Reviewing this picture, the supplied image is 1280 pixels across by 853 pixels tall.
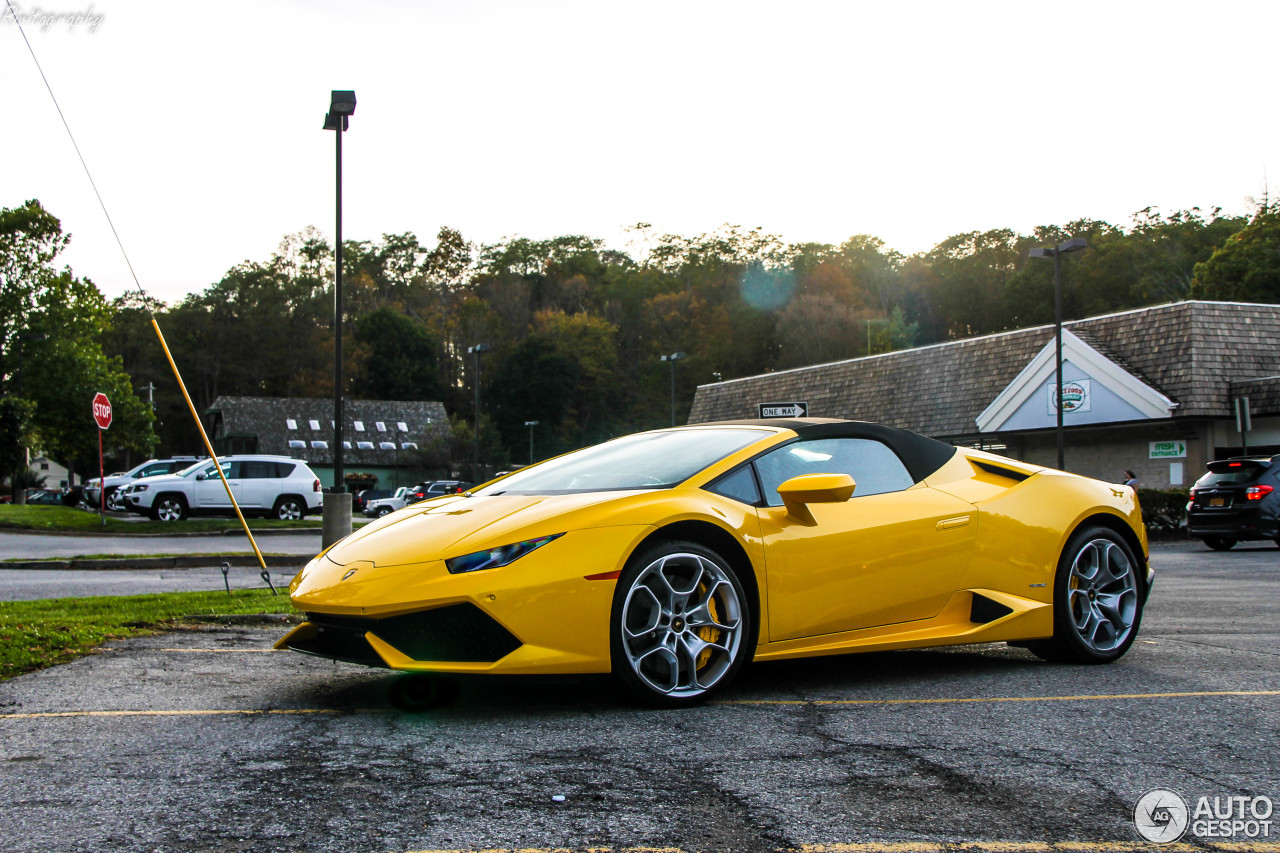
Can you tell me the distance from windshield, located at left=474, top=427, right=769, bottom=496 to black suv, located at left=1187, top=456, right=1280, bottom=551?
15738mm

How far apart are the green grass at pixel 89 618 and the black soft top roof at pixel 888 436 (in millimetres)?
3345

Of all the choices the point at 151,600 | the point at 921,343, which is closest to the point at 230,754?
the point at 151,600

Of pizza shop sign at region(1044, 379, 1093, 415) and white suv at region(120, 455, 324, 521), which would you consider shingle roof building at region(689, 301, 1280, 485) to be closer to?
pizza shop sign at region(1044, 379, 1093, 415)

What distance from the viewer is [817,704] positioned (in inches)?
185

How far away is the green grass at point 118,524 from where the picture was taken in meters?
24.2

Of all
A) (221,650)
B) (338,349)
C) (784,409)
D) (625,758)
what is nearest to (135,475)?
(338,349)

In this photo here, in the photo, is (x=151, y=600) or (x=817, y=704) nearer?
(x=817, y=704)

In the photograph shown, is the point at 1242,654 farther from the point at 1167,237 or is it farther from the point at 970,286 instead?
the point at 970,286

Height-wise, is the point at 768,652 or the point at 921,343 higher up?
the point at 921,343

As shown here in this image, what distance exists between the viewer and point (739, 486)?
5059mm

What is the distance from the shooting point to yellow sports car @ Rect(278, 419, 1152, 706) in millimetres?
4348

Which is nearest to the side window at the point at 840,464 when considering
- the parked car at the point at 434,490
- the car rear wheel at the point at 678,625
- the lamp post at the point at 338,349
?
the car rear wheel at the point at 678,625

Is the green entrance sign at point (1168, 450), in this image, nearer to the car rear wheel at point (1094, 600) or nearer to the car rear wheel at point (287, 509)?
the car rear wheel at point (287, 509)

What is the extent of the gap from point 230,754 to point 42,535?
23.5 metres
